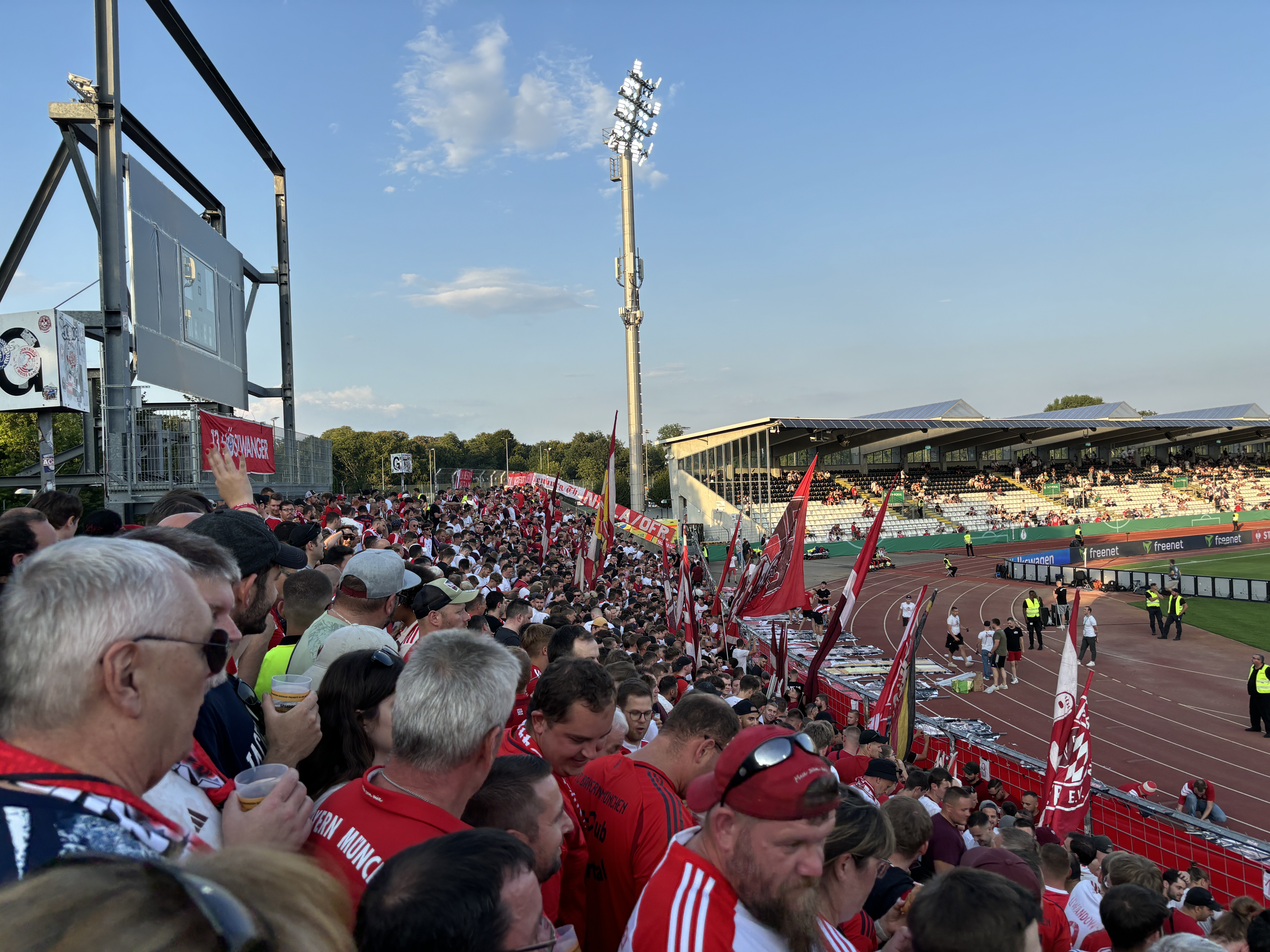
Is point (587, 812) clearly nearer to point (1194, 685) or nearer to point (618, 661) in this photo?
point (618, 661)

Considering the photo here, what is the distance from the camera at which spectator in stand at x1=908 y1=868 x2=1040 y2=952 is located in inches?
89.3

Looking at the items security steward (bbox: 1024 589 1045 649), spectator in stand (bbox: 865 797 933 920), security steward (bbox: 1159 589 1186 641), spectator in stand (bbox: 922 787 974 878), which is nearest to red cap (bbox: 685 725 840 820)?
spectator in stand (bbox: 865 797 933 920)

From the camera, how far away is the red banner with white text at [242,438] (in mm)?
14594

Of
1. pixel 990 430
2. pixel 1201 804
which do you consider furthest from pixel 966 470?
pixel 1201 804

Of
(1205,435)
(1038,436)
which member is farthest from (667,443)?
(1205,435)

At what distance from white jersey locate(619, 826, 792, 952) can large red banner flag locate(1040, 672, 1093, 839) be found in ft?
23.5

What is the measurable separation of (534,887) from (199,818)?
1.02 metres

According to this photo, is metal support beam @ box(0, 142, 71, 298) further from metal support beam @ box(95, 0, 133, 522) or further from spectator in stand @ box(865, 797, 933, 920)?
spectator in stand @ box(865, 797, 933, 920)

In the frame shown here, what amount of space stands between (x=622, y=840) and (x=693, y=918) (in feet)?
3.11

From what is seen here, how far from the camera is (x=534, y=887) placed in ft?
5.39

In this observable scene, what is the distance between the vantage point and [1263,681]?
1631cm

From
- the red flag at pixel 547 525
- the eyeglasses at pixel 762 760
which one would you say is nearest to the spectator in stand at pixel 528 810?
the eyeglasses at pixel 762 760

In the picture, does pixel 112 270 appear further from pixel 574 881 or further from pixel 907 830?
pixel 907 830

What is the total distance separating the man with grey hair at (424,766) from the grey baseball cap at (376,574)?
6.31 feet
